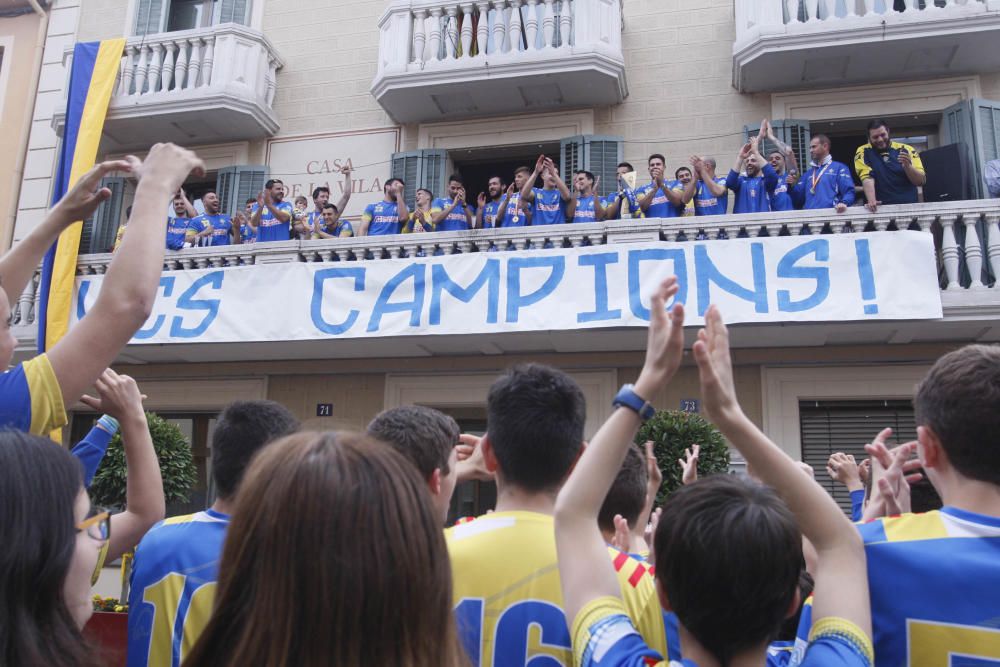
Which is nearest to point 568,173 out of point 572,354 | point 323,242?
point 572,354

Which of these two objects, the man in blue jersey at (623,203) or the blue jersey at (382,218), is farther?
the blue jersey at (382,218)

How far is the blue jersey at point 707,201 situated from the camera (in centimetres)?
888

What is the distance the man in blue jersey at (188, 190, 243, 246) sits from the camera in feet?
34.5

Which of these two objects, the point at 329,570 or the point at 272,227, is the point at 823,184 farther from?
the point at 329,570

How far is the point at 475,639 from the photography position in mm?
1935

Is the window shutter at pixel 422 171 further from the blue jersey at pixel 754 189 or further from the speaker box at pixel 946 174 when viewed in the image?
the speaker box at pixel 946 174

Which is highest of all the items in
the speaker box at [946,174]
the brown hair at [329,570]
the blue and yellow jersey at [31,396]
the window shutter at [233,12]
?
the window shutter at [233,12]

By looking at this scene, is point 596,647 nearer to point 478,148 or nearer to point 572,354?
point 572,354

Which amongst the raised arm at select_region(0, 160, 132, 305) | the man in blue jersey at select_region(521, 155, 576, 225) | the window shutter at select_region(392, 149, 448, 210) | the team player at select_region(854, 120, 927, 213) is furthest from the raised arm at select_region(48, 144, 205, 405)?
the window shutter at select_region(392, 149, 448, 210)

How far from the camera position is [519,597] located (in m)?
1.95

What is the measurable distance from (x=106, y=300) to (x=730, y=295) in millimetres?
6946

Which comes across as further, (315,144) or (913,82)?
(315,144)

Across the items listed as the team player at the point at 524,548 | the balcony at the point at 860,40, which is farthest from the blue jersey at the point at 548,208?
the team player at the point at 524,548

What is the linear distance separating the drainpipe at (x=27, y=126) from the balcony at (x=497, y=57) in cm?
592
